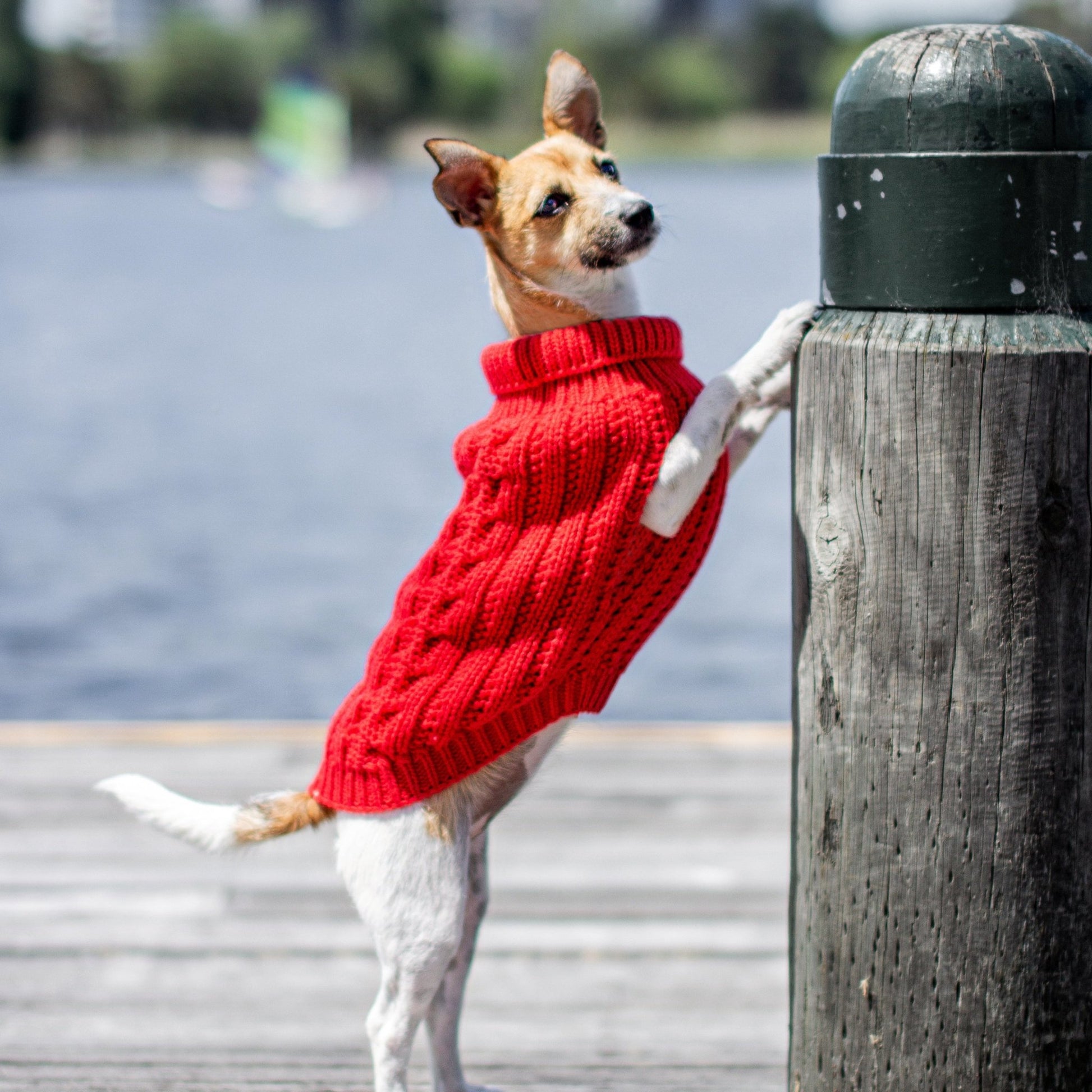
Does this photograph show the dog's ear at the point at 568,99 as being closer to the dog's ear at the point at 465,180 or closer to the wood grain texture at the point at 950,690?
the dog's ear at the point at 465,180

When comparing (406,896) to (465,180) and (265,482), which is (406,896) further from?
(265,482)

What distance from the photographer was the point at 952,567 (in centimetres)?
197

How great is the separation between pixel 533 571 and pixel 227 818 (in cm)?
65

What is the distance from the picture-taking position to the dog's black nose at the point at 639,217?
2.39 meters

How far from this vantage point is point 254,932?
3.41 metres

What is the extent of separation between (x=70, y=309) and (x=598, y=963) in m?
19.8

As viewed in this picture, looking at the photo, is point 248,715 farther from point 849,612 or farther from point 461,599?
→ point 849,612

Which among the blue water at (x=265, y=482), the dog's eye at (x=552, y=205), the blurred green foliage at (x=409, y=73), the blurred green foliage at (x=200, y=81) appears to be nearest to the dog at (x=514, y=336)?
the dog's eye at (x=552, y=205)

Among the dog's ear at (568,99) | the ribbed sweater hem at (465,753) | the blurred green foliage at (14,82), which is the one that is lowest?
the ribbed sweater hem at (465,753)

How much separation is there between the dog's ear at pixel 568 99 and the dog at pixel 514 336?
0.25 feet

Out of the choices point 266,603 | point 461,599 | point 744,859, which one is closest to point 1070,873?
point 461,599

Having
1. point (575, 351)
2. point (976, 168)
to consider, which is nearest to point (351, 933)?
point (575, 351)

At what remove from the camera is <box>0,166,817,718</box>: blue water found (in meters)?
6.99

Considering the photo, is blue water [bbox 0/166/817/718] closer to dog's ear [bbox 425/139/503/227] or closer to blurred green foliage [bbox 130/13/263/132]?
dog's ear [bbox 425/139/503/227]
